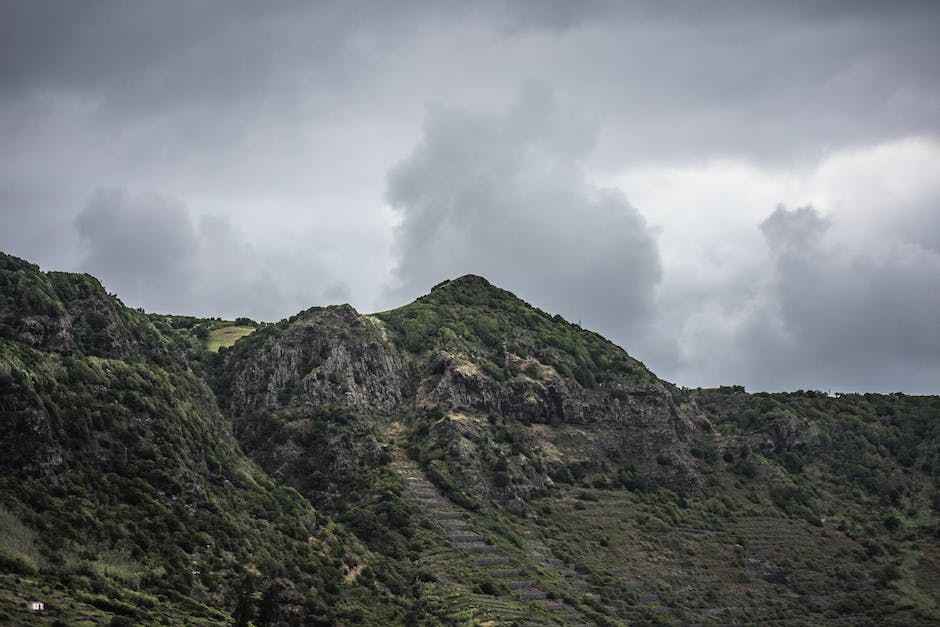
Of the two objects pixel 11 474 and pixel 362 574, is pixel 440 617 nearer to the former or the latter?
pixel 362 574

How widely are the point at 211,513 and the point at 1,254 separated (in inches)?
1964

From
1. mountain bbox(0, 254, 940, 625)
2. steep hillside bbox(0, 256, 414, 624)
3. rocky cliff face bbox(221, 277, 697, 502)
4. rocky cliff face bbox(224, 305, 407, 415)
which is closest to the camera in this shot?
steep hillside bbox(0, 256, 414, 624)

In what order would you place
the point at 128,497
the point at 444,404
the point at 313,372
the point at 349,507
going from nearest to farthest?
the point at 128,497 → the point at 349,507 → the point at 313,372 → the point at 444,404

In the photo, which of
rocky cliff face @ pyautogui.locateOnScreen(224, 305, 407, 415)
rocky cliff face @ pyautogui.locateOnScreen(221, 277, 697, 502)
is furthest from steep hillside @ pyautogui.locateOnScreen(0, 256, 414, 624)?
rocky cliff face @ pyautogui.locateOnScreen(221, 277, 697, 502)

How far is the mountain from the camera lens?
339ft

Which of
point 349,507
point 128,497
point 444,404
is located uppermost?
point 444,404

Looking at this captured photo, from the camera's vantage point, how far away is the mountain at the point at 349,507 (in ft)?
339

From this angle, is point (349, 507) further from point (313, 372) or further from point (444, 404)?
point (313, 372)

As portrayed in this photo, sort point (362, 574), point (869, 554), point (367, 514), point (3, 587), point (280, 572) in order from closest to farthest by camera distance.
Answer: point (3, 587), point (280, 572), point (362, 574), point (367, 514), point (869, 554)

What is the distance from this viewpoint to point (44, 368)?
11406 cm

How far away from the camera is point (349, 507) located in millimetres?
159250

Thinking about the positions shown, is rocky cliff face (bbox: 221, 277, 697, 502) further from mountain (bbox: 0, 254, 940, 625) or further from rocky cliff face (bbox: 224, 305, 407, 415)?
mountain (bbox: 0, 254, 940, 625)

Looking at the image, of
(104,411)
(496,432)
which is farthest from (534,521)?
(104,411)

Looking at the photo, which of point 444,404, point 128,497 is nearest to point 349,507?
point 444,404
